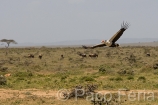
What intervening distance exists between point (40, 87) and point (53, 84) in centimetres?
107

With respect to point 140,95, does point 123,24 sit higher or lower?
higher

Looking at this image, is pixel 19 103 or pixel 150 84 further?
pixel 150 84

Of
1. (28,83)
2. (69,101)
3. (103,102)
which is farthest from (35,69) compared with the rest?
(103,102)

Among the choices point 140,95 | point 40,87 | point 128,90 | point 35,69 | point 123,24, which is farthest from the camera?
point 35,69

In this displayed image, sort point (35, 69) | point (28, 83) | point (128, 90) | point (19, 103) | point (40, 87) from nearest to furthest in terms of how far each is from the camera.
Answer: point (19, 103) < point (128, 90) < point (40, 87) < point (28, 83) < point (35, 69)

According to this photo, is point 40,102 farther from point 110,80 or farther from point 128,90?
point 110,80

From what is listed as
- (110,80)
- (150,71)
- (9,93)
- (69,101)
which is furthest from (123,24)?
(150,71)

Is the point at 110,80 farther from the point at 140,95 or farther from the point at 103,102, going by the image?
the point at 103,102

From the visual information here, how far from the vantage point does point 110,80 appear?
A: 21.2m

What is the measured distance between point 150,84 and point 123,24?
845cm

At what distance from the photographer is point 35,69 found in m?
31.0

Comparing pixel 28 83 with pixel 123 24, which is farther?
pixel 28 83

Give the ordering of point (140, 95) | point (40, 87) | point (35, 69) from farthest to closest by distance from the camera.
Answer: point (35, 69) < point (40, 87) < point (140, 95)

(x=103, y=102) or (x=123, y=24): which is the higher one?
(x=123, y=24)
